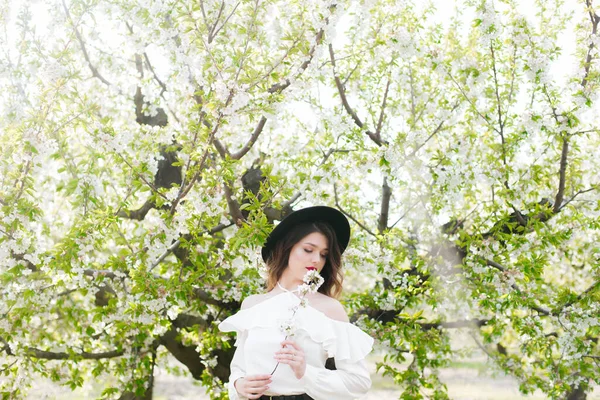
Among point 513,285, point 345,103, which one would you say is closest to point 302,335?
point 513,285

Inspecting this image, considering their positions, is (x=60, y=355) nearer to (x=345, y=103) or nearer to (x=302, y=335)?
(x=345, y=103)

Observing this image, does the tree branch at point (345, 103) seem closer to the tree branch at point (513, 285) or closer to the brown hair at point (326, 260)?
the tree branch at point (513, 285)

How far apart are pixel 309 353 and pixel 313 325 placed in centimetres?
11

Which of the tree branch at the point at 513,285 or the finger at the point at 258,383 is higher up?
the tree branch at the point at 513,285

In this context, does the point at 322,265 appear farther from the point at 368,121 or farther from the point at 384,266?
the point at 368,121

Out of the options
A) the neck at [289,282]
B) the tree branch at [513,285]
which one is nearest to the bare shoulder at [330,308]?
the neck at [289,282]

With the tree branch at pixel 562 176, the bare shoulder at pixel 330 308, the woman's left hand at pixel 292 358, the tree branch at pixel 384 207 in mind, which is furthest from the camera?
the tree branch at pixel 384 207

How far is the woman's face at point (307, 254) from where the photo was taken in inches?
109

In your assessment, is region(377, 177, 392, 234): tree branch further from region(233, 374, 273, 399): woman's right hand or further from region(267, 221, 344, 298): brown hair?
region(233, 374, 273, 399): woman's right hand

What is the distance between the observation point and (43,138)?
12.5 feet

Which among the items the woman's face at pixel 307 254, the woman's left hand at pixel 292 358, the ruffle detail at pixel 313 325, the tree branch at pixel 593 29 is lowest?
the woman's left hand at pixel 292 358

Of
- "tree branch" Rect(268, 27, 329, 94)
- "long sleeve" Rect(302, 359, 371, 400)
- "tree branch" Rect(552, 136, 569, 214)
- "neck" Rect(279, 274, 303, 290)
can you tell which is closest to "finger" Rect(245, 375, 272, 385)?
"long sleeve" Rect(302, 359, 371, 400)

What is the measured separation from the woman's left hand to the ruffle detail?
0.13 meters

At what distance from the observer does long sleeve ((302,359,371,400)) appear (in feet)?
7.57
